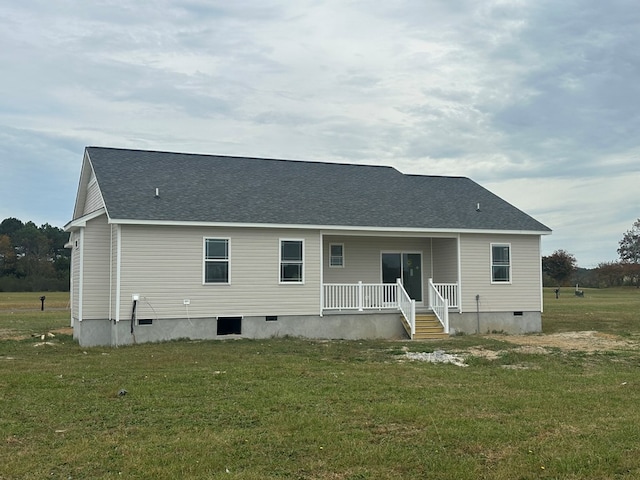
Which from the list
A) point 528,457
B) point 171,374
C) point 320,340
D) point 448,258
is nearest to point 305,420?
point 528,457

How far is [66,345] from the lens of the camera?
1722 cm

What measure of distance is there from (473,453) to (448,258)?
48.2 feet

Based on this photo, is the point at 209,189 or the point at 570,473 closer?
the point at 570,473

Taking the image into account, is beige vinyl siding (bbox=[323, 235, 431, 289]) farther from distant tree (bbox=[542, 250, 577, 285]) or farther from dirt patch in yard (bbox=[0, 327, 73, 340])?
distant tree (bbox=[542, 250, 577, 285])

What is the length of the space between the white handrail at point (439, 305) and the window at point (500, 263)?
2.07m

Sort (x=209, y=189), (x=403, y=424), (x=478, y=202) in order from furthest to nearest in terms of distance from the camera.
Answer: (x=478, y=202) < (x=209, y=189) < (x=403, y=424)

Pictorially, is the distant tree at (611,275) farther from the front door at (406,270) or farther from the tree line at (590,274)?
the front door at (406,270)

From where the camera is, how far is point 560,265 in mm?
72375

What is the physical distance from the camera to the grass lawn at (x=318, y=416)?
20.1 ft

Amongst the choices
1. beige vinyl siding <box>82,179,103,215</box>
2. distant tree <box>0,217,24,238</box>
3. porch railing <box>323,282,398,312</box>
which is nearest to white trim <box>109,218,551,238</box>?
porch railing <box>323,282,398,312</box>

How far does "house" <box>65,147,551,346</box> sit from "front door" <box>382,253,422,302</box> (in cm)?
4

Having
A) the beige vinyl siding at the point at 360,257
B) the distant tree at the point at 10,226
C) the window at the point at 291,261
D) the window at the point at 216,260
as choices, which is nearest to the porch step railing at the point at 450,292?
the beige vinyl siding at the point at 360,257

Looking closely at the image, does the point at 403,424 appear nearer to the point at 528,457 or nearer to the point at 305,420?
the point at 305,420

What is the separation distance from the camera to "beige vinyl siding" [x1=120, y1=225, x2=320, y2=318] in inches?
675
